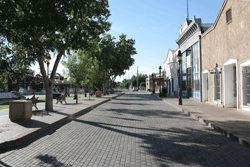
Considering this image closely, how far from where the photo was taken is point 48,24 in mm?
8438

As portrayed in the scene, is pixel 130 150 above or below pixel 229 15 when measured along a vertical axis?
below

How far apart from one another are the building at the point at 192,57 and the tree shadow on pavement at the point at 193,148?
15709mm

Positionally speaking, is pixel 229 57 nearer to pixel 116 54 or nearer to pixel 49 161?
pixel 49 161

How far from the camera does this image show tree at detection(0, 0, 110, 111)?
8430 mm

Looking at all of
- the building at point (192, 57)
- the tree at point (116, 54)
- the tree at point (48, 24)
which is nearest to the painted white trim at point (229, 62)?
the building at point (192, 57)

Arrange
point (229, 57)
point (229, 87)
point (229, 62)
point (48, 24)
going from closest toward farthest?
point (48, 24) < point (229, 62) < point (229, 57) < point (229, 87)

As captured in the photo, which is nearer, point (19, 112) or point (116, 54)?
point (19, 112)

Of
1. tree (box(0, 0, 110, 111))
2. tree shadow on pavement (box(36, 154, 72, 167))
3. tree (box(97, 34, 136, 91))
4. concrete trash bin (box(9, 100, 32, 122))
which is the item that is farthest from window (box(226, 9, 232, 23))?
tree (box(97, 34, 136, 91))

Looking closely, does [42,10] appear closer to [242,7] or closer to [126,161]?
[126,161]

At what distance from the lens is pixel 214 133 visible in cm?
738

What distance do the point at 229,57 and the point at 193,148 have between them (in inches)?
413

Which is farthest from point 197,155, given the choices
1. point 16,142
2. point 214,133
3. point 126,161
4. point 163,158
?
point 16,142

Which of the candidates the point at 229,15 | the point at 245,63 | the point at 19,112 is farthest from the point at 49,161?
the point at 229,15

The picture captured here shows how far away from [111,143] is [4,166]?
2.73 metres
